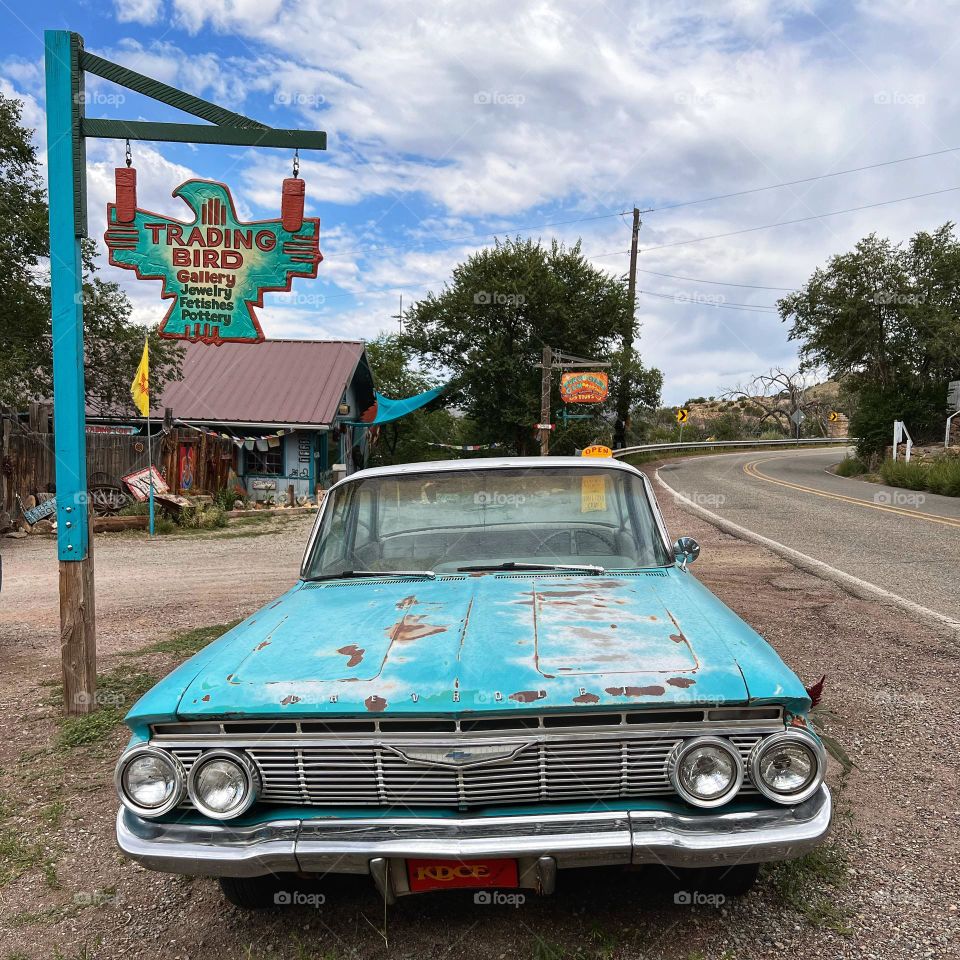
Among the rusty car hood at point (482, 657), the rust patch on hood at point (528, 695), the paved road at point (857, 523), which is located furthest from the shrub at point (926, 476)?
the rust patch on hood at point (528, 695)

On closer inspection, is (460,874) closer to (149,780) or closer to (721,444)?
(149,780)

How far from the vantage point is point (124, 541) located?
45.7ft

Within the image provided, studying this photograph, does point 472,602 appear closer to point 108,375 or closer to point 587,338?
point 108,375

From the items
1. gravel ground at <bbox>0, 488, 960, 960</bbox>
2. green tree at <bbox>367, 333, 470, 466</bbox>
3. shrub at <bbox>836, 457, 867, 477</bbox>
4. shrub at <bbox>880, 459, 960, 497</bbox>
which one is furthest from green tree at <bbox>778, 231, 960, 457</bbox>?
gravel ground at <bbox>0, 488, 960, 960</bbox>

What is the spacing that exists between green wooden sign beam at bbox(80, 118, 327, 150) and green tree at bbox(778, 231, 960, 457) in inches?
1256

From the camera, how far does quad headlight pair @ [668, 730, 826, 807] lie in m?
2.23

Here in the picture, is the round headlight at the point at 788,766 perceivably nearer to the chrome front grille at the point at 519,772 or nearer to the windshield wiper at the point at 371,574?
the chrome front grille at the point at 519,772

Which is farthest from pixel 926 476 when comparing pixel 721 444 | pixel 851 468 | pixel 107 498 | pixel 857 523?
pixel 721 444

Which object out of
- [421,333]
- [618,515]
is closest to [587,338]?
[421,333]

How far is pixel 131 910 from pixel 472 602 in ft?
5.32

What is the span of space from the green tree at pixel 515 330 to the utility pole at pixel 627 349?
0.38 metres

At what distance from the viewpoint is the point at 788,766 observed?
7.45 feet

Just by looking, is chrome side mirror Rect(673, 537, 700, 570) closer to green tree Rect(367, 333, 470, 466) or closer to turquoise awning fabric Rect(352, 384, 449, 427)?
turquoise awning fabric Rect(352, 384, 449, 427)

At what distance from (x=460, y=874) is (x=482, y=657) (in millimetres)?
609
